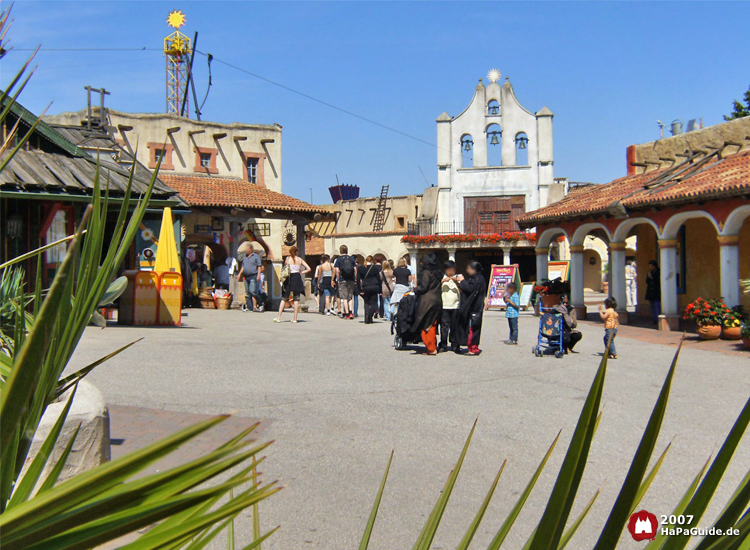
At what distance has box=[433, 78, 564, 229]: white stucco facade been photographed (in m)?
38.4

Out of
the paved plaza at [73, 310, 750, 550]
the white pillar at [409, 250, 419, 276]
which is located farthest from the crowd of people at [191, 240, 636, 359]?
the white pillar at [409, 250, 419, 276]

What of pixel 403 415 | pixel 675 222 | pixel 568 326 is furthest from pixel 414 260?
pixel 403 415

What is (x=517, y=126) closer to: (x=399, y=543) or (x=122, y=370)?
(x=122, y=370)

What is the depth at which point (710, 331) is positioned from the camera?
1296 centimetres

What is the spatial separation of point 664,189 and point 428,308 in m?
7.92

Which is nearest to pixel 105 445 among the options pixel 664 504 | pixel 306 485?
pixel 306 485

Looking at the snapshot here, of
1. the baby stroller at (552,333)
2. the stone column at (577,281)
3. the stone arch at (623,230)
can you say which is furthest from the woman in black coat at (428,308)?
the stone column at (577,281)

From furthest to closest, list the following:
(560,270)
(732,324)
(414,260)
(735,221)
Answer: (414,260), (560,270), (735,221), (732,324)

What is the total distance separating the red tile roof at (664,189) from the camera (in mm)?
13469

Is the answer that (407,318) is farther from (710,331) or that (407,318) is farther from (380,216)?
(380,216)

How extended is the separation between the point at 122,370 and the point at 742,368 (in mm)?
8060

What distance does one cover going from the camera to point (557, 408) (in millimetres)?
6668

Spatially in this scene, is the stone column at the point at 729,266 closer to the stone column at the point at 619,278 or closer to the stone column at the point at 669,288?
the stone column at the point at 669,288

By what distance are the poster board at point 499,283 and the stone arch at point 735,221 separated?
10927mm
